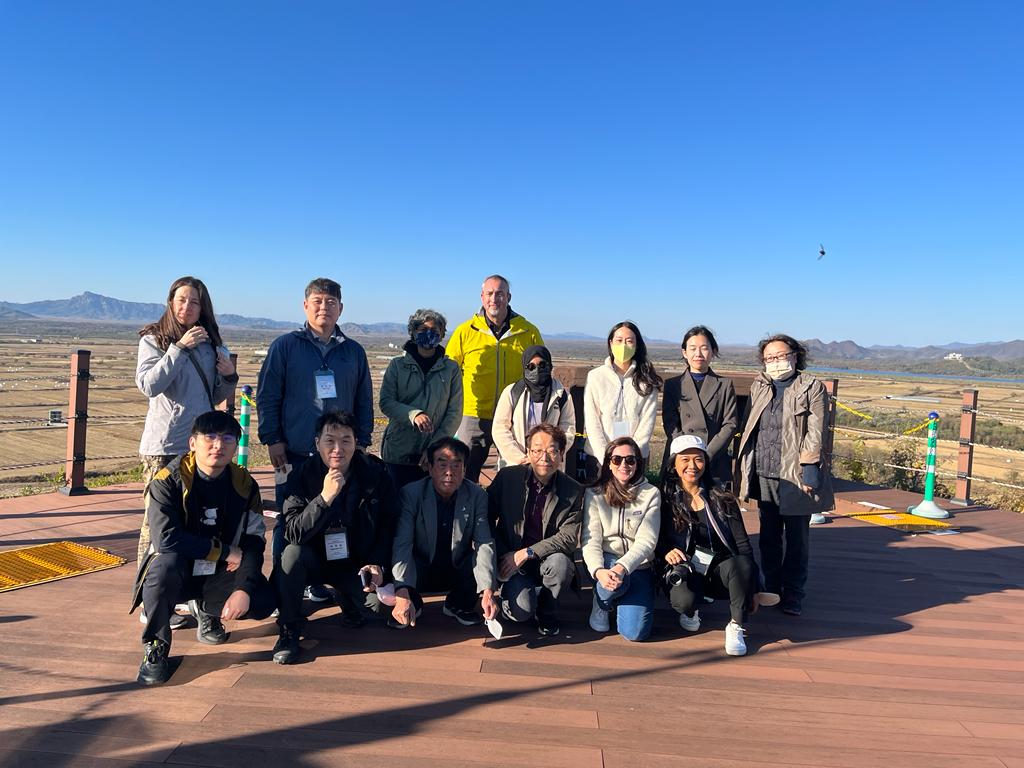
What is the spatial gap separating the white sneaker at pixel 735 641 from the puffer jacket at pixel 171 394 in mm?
A: 2780

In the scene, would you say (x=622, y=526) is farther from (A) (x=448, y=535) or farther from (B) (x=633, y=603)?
(A) (x=448, y=535)

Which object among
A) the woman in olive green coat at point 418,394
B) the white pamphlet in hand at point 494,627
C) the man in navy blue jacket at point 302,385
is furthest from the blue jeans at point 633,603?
the man in navy blue jacket at point 302,385

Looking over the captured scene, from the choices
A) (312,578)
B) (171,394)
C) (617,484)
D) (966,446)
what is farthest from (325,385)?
(966,446)

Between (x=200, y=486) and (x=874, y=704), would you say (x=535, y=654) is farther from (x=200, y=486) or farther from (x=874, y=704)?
(x=200, y=486)

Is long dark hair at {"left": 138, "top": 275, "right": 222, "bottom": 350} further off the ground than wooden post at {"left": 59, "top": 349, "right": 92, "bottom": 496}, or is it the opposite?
long dark hair at {"left": 138, "top": 275, "right": 222, "bottom": 350}

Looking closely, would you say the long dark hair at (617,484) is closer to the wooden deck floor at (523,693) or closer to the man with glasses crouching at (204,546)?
the wooden deck floor at (523,693)

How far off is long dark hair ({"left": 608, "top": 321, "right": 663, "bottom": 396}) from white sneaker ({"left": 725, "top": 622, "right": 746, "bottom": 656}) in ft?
4.58

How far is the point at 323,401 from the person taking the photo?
3500mm

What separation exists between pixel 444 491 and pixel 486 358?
1254 mm

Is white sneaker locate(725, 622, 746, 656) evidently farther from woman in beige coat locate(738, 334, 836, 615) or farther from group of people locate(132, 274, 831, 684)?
woman in beige coat locate(738, 334, 836, 615)

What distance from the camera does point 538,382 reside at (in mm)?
3924

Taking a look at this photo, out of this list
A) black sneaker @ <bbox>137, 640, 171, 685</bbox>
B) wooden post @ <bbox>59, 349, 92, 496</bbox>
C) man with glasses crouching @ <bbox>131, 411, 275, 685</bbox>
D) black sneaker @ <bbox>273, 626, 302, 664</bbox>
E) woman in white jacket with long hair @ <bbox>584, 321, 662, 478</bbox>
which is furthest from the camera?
wooden post @ <bbox>59, 349, 92, 496</bbox>

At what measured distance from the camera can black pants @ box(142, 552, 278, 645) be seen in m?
2.71

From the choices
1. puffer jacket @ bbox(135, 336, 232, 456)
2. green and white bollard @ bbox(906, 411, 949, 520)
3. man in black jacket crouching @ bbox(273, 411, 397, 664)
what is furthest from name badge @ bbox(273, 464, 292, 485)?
green and white bollard @ bbox(906, 411, 949, 520)
